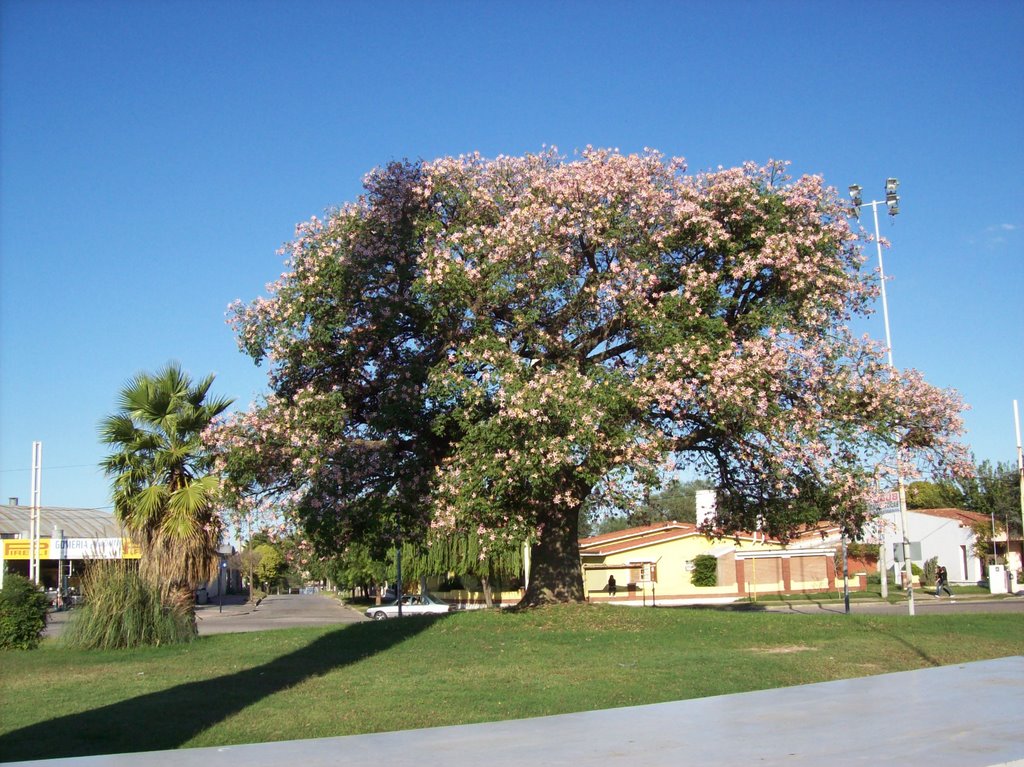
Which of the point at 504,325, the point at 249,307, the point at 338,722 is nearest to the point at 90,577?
the point at 249,307

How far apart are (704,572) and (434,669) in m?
39.9

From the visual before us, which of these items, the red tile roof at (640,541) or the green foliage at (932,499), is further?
the green foliage at (932,499)

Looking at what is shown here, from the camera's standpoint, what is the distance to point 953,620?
21.2 metres

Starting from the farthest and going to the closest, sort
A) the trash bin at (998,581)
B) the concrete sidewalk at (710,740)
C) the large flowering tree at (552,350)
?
the trash bin at (998,581), the large flowering tree at (552,350), the concrete sidewalk at (710,740)

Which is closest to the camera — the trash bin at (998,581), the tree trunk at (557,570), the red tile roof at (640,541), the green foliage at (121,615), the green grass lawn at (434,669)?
the green grass lawn at (434,669)

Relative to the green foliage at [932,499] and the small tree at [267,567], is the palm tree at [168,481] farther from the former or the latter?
the small tree at [267,567]

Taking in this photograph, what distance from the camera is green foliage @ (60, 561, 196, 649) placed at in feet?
63.8

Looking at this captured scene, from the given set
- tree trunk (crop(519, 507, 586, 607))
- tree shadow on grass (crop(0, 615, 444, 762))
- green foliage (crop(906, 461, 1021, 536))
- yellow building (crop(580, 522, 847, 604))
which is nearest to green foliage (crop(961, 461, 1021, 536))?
green foliage (crop(906, 461, 1021, 536))

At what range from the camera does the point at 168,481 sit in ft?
73.5

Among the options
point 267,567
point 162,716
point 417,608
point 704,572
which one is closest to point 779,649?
point 162,716


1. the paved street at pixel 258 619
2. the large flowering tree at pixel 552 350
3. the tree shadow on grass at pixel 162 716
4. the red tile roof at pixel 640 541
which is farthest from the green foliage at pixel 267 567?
the tree shadow on grass at pixel 162 716

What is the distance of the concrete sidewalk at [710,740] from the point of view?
757 cm

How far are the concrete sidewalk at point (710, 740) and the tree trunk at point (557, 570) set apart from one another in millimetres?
11041

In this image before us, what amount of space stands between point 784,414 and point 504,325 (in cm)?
559
